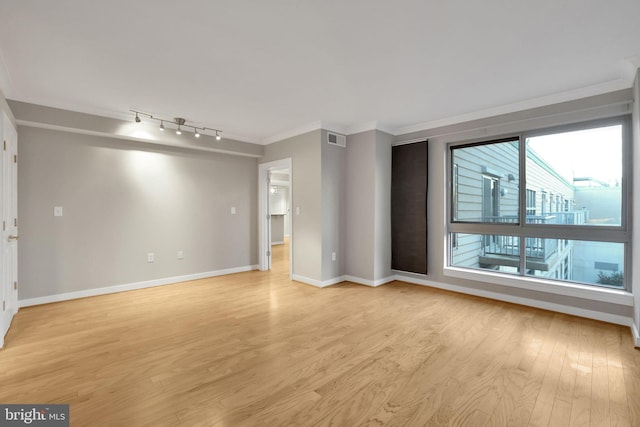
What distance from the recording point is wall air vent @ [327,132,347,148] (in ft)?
15.4

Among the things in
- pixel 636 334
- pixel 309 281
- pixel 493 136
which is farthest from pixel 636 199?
pixel 309 281

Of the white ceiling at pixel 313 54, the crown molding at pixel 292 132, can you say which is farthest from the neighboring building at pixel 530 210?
the crown molding at pixel 292 132

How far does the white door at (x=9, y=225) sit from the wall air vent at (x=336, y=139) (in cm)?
382

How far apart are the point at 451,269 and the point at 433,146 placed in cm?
198

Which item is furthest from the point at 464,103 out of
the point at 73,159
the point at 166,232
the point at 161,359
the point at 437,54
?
the point at 73,159

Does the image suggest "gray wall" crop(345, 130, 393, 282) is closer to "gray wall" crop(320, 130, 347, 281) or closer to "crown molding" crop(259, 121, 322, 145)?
"gray wall" crop(320, 130, 347, 281)

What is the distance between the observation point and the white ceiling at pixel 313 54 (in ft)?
6.53

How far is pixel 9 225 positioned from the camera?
3.13 meters

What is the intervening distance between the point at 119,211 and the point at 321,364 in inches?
155

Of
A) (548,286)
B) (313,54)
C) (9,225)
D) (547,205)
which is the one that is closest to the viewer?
(313,54)

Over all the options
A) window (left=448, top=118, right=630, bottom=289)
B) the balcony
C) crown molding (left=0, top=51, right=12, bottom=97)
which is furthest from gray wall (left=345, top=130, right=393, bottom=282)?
crown molding (left=0, top=51, right=12, bottom=97)

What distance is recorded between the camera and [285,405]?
1.85m

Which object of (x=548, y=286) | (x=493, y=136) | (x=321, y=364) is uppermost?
(x=493, y=136)

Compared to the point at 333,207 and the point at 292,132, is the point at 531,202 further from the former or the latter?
the point at 292,132
